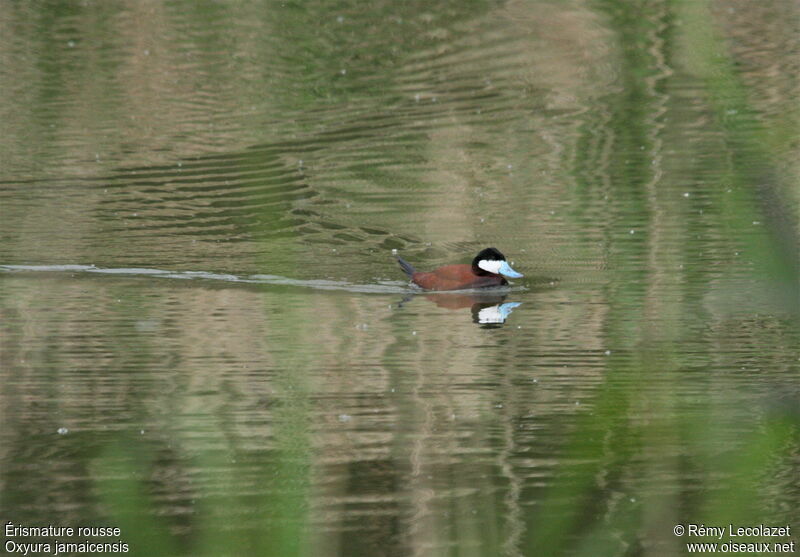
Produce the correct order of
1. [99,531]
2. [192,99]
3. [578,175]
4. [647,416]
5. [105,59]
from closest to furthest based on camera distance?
[647,416], [99,531], [578,175], [192,99], [105,59]

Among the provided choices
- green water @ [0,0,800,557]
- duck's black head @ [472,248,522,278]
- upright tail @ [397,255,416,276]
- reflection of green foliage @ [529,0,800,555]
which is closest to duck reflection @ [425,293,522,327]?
green water @ [0,0,800,557]

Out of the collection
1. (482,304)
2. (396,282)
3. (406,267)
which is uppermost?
(406,267)

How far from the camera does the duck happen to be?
1030cm

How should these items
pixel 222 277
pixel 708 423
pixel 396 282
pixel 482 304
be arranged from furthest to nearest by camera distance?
pixel 396 282 < pixel 222 277 < pixel 482 304 < pixel 708 423

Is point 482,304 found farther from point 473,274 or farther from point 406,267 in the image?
point 406,267

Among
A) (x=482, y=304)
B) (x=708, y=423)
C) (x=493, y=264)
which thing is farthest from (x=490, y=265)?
(x=708, y=423)

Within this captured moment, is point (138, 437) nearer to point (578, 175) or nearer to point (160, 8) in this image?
point (578, 175)

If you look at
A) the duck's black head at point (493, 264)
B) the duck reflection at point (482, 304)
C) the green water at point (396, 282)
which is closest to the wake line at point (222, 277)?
the green water at point (396, 282)

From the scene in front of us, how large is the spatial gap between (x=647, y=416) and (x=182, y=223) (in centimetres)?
936

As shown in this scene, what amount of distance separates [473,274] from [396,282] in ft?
1.81

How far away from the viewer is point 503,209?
1226 centimetres

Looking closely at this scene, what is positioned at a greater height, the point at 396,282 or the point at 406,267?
the point at 406,267

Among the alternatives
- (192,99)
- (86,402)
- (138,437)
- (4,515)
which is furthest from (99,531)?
(192,99)

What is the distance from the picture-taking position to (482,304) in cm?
995
